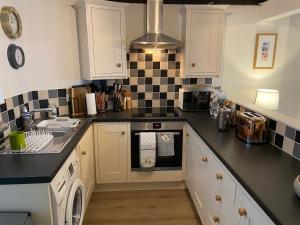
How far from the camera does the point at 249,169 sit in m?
1.30

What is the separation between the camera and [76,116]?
2.49 metres

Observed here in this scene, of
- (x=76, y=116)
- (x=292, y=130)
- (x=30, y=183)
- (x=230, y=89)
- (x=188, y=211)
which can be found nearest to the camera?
(x=30, y=183)

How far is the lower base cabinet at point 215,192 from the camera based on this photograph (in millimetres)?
1156

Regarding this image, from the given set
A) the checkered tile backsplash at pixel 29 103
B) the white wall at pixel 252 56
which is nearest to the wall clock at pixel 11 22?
the checkered tile backsplash at pixel 29 103

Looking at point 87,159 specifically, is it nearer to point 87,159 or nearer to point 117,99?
point 87,159

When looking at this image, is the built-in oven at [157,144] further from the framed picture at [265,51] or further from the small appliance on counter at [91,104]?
the framed picture at [265,51]

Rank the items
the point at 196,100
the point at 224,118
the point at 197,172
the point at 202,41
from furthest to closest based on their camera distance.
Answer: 1. the point at 196,100
2. the point at 202,41
3. the point at 197,172
4. the point at 224,118

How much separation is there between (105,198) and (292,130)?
193cm

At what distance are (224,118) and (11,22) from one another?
189cm

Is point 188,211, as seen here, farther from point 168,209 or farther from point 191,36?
point 191,36

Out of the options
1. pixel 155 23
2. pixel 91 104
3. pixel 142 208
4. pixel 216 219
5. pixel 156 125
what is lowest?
pixel 142 208

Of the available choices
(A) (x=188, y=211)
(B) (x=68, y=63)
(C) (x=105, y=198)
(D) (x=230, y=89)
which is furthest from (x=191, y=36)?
(C) (x=105, y=198)

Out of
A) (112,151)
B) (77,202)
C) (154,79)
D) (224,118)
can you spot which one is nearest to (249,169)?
(224,118)

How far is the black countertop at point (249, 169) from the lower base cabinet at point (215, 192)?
0.07 m
